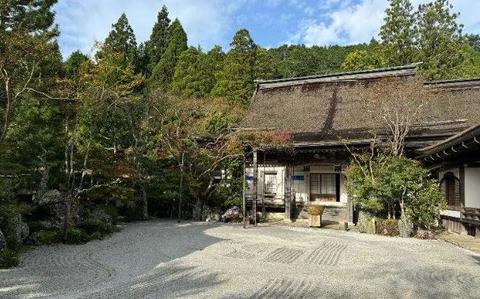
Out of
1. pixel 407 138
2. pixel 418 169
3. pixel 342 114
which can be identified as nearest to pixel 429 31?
pixel 342 114

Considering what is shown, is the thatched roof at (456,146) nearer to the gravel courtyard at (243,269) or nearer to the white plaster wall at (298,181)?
the gravel courtyard at (243,269)

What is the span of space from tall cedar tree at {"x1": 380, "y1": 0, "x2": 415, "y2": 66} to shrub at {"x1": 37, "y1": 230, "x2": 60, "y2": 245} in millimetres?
26480

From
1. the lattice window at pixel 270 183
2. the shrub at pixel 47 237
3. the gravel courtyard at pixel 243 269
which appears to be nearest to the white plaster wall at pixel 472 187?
the gravel courtyard at pixel 243 269

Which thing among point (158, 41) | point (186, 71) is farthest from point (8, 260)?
point (158, 41)

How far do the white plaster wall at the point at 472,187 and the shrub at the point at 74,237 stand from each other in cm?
1139

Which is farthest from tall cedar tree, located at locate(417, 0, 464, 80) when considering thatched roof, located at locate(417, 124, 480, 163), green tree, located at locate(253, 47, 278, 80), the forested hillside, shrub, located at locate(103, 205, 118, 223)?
shrub, located at locate(103, 205, 118, 223)

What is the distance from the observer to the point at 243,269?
755cm

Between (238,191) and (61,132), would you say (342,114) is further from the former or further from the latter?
(61,132)

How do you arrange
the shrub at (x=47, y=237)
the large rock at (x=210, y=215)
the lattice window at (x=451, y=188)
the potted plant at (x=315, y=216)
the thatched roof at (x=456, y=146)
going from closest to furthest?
the thatched roof at (x=456, y=146) < the shrub at (x=47, y=237) < the lattice window at (x=451, y=188) < the potted plant at (x=315, y=216) < the large rock at (x=210, y=215)

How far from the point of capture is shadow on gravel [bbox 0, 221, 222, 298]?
19.9ft

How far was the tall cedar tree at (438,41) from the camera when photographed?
28.5 m

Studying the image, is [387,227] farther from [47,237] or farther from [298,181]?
[47,237]

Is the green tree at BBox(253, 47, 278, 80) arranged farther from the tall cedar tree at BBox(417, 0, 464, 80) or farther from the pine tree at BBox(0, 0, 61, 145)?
the pine tree at BBox(0, 0, 61, 145)

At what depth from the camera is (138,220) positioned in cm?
1659
